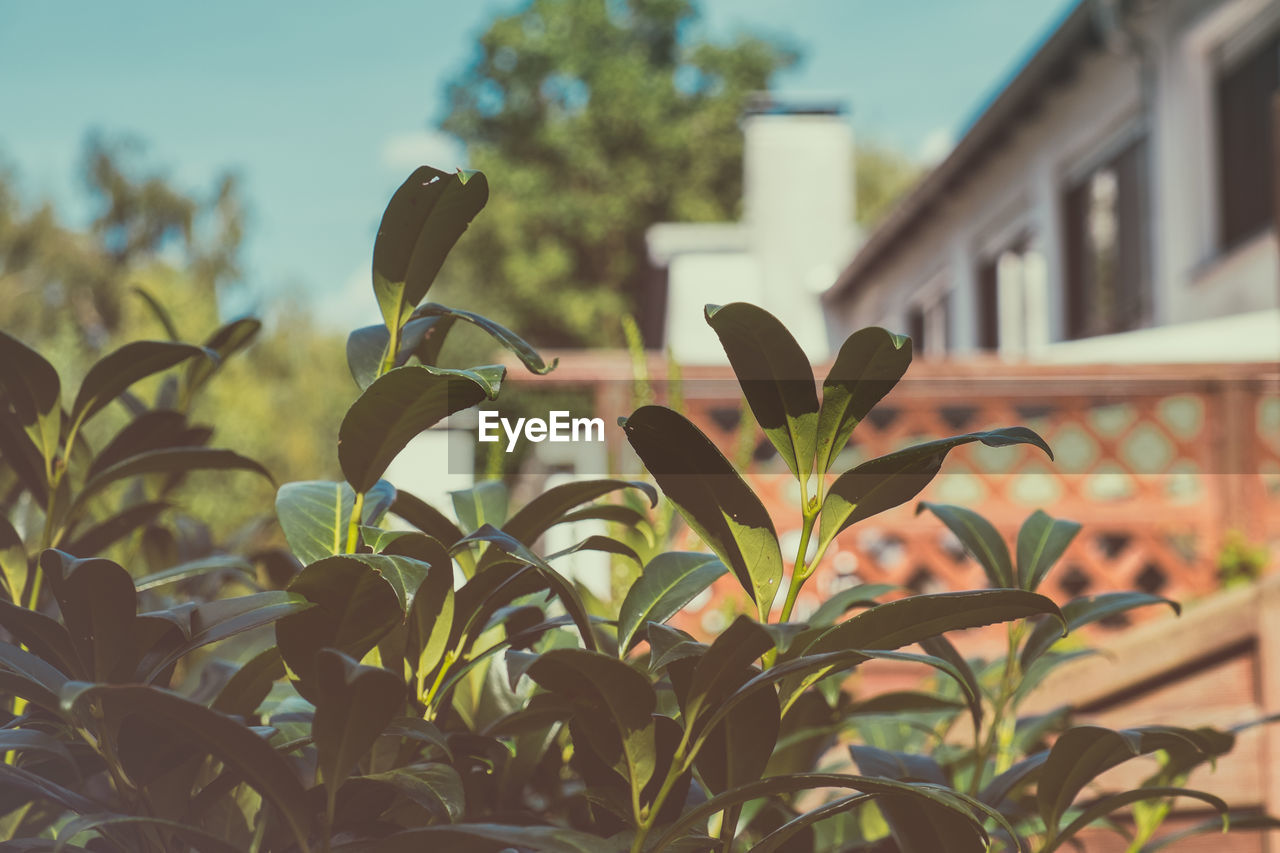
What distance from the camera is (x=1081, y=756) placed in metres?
0.90

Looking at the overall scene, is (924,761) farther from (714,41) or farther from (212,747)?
(714,41)

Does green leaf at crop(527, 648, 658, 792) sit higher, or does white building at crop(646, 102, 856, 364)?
white building at crop(646, 102, 856, 364)

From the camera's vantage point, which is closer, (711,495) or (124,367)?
(711,495)

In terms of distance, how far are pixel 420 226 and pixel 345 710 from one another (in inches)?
12.6

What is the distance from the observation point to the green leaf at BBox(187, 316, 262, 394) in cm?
120

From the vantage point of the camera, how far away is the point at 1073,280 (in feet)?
29.1

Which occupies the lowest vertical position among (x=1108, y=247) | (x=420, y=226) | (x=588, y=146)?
(x=420, y=226)

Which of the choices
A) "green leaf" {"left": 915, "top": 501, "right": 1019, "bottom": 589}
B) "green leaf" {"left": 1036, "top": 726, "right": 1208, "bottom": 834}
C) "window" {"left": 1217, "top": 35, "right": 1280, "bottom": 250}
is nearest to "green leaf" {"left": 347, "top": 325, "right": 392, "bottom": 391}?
"green leaf" {"left": 915, "top": 501, "right": 1019, "bottom": 589}

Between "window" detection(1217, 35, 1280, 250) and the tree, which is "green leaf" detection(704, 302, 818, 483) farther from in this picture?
the tree

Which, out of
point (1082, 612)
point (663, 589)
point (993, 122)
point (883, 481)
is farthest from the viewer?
point (993, 122)

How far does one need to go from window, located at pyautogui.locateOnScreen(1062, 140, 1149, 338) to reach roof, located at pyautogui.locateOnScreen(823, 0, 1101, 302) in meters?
0.72

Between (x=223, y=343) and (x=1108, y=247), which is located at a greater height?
(x=1108, y=247)

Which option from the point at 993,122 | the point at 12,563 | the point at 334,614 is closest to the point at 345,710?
the point at 334,614

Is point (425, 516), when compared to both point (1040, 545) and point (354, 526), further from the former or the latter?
point (1040, 545)
